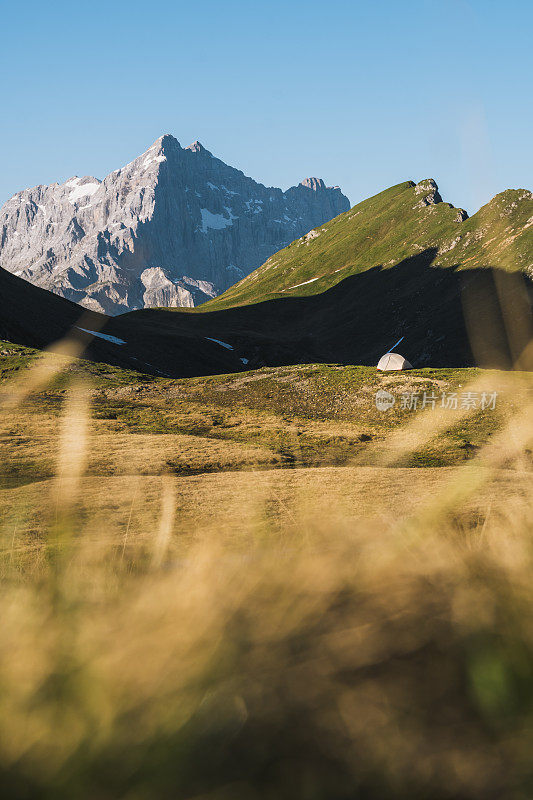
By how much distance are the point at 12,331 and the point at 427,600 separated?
69907 millimetres

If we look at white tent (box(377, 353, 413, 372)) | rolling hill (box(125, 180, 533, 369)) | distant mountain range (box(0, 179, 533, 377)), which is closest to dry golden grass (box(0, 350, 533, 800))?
white tent (box(377, 353, 413, 372))

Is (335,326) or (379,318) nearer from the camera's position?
(379,318)

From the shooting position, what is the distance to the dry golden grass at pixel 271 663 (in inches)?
165

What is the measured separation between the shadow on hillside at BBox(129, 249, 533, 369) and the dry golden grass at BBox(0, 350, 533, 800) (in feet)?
342

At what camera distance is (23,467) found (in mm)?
19547

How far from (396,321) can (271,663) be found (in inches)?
6165

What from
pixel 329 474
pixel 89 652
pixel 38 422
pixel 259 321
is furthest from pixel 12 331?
pixel 259 321

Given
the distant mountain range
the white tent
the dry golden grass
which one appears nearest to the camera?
the dry golden grass

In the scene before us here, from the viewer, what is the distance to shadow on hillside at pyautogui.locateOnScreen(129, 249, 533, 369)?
114250mm

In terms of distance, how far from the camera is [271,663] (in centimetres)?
529

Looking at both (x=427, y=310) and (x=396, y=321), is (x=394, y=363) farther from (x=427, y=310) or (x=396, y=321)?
(x=396, y=321)

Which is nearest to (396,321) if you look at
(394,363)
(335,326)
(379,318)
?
(379,318)

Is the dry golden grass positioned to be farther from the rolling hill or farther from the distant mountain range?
the rolling hill

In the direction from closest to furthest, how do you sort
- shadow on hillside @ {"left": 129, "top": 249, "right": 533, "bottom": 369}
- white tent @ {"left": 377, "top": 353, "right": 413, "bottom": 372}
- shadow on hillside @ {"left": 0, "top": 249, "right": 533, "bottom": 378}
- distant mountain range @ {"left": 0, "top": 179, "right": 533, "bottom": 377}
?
1. white tent @ {"left": 377, "top": 353, "right": 413, "bottom": 372}
2. shadow on hillside @ {"left": 0, "top": 249, "right": 533, "bottom": 378}
3. distant mountain range @ {"left": 0, "top": 179, "right": 533, "bottom": 377}
4. shadow on hillside @ {"left": 129, "top": 249, "right": 533, "bottom": 369}
